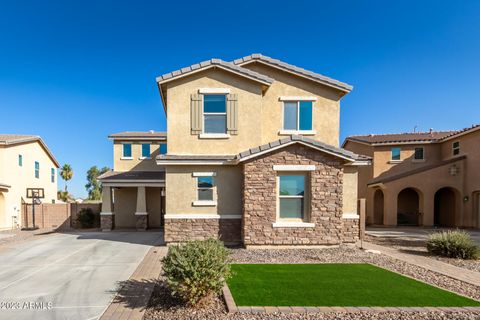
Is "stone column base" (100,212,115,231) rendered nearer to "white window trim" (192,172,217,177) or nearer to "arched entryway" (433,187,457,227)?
"white window trim" (192,172,217,177)

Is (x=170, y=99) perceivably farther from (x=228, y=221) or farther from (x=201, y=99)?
(x=228, y=221)

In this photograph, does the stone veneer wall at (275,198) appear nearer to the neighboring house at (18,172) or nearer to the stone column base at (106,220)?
the stone column base at (106,220)

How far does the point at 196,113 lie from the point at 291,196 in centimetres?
577

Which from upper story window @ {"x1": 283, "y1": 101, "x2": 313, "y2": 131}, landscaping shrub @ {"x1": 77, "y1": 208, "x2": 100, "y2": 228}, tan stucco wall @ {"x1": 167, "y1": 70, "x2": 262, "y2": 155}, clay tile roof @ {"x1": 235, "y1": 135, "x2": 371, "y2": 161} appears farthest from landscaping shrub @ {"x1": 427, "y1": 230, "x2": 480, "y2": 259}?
landscaping shrub @ {"x1": 77, "y1": 208, "x2": 100, "y2": 228}

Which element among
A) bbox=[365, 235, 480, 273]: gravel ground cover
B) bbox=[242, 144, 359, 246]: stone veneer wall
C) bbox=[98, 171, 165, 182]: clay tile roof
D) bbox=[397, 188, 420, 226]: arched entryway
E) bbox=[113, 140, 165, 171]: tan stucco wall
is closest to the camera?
bbox=[365, 235, 480, 273]: gravel ground cover

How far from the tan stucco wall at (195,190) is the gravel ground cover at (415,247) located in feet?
25.7

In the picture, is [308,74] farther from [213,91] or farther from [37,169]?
[37,169]

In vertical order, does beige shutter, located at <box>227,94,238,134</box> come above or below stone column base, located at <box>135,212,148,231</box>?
above

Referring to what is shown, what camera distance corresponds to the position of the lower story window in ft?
35.8

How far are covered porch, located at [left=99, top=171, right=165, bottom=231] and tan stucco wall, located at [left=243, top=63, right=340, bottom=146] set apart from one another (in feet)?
28.6

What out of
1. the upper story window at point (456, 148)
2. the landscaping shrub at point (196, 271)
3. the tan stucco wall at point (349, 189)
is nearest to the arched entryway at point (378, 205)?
the upper story window at point (456, 148)

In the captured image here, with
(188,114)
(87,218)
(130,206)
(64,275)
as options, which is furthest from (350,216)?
(87,218)

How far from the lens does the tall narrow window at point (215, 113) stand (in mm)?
11938

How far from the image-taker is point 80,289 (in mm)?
6590
